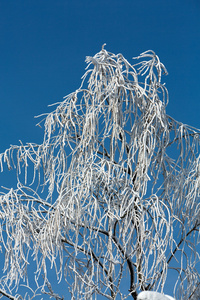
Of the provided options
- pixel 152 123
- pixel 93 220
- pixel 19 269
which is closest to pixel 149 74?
pixel 152 123

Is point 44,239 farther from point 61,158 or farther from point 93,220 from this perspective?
point 61,158

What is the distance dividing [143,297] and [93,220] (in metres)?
0.63

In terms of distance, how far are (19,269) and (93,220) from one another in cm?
63

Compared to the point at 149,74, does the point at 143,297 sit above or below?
below

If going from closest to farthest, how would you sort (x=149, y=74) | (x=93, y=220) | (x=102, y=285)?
(x=93, y=220) < (x=102, y=285) < (x=149, y=74)

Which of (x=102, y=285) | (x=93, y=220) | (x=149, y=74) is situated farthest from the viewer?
(x=149, y=74)

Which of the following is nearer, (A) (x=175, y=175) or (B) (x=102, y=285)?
(B) (x=102, y=285)

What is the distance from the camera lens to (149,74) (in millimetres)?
3492

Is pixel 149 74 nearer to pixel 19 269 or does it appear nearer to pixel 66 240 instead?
pixel 66 240

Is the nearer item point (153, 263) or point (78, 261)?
point (153, 263)

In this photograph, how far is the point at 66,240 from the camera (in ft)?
11.1

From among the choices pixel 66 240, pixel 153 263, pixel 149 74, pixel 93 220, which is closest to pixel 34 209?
pixel 66 240

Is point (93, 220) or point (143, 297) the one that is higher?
point (93, 220)

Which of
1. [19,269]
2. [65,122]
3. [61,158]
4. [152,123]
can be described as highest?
[152,123]
